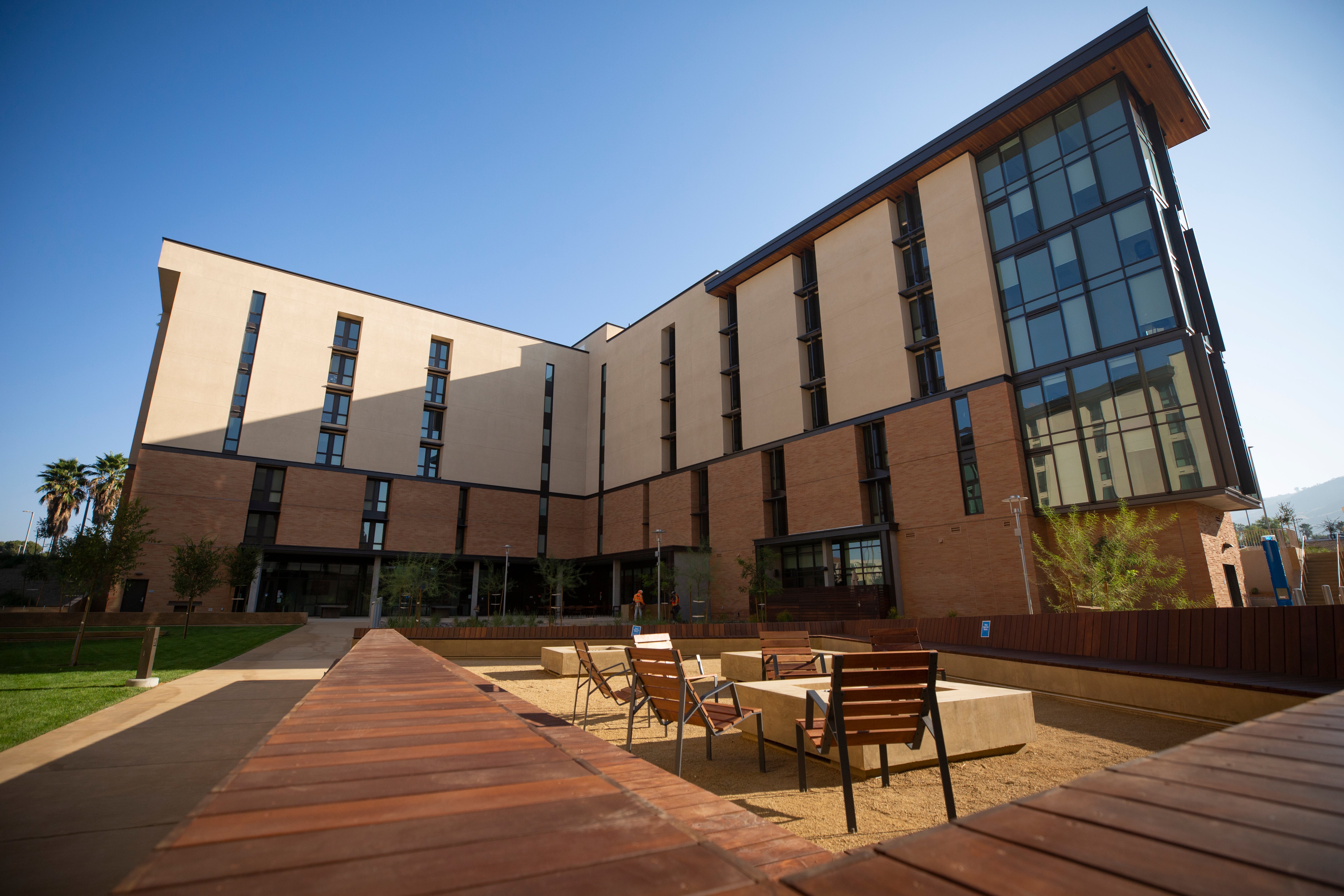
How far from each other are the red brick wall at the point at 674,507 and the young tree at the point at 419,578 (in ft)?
40.7

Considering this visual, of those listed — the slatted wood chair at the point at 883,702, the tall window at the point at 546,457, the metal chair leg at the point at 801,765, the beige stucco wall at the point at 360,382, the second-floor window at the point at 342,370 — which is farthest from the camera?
the tall window at the point at 546,457

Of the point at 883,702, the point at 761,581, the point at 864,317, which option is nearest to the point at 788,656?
the point at 883,702

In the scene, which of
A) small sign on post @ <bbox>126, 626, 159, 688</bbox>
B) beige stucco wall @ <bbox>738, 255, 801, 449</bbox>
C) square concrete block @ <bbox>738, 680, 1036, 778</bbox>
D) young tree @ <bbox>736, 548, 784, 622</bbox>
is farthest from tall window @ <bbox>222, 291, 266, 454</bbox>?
square concrete block @ <bbox>738, 680, 1036, 778</bbox>

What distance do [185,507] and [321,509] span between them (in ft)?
20.3

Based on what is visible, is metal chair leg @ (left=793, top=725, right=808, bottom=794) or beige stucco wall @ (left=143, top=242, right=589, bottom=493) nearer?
metal chair leg @ (left=793, top=725, right=808, bottom=794)

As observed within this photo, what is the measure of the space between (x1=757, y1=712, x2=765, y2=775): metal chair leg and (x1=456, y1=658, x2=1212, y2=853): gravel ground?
0.07 meters

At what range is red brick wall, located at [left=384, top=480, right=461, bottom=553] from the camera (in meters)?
36.8

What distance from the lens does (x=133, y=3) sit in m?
11.3

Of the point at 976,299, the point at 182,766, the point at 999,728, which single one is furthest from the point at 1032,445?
the point at 182,766

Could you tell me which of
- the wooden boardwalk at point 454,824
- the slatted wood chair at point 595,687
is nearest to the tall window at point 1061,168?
the slatted wood chair at point 595,687

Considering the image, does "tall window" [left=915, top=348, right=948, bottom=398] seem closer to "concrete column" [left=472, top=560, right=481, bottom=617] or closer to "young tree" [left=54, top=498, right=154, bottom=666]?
"young tree" [left=54, top=498, right=154, bottom=666]

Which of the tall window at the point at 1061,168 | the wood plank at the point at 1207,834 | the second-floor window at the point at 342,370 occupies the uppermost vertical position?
the tall window at the point at 1061,168

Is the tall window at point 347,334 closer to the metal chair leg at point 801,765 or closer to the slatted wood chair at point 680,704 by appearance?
the slatted wood chair at point 680,704

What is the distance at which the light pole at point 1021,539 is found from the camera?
20.8 m
